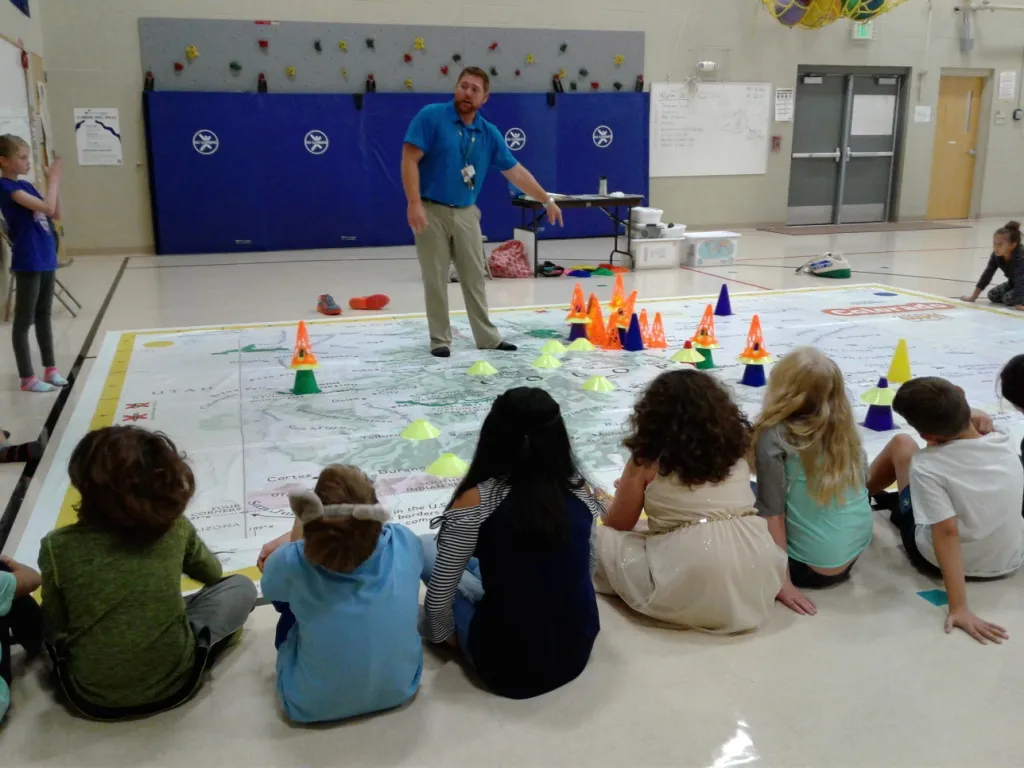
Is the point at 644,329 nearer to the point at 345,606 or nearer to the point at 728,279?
the point at 728,279

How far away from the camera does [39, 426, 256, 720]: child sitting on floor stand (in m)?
1.68

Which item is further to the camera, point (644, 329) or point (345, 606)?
point (644, 329)

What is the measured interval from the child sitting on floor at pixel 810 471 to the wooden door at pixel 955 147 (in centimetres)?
1217

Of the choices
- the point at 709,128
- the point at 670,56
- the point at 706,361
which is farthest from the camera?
the point at 709,128

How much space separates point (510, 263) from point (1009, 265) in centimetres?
386

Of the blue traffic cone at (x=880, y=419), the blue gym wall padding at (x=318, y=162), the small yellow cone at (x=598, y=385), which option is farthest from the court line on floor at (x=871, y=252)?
the blue traffic cone at (x=880, y=419)

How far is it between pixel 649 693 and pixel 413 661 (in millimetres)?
511

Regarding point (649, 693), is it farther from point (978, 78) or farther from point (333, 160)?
point (978, 78)

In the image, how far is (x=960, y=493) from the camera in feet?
7.19

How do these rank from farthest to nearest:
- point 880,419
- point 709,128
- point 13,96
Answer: point 709,128 < point 13,96 < point 880,419

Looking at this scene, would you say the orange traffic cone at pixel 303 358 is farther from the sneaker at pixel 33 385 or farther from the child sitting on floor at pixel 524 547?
the child sitting on floor at pixel 524 547

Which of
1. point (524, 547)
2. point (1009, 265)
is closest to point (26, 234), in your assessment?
point (524, 547)

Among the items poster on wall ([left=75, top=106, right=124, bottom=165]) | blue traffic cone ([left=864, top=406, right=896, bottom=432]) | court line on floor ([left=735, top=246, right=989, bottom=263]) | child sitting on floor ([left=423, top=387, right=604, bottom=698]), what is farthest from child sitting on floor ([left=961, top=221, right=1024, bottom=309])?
poster on wall ([left=75, top=106, right=124, bottom=165])

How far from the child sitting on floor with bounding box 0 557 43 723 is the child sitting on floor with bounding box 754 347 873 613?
173 cm
